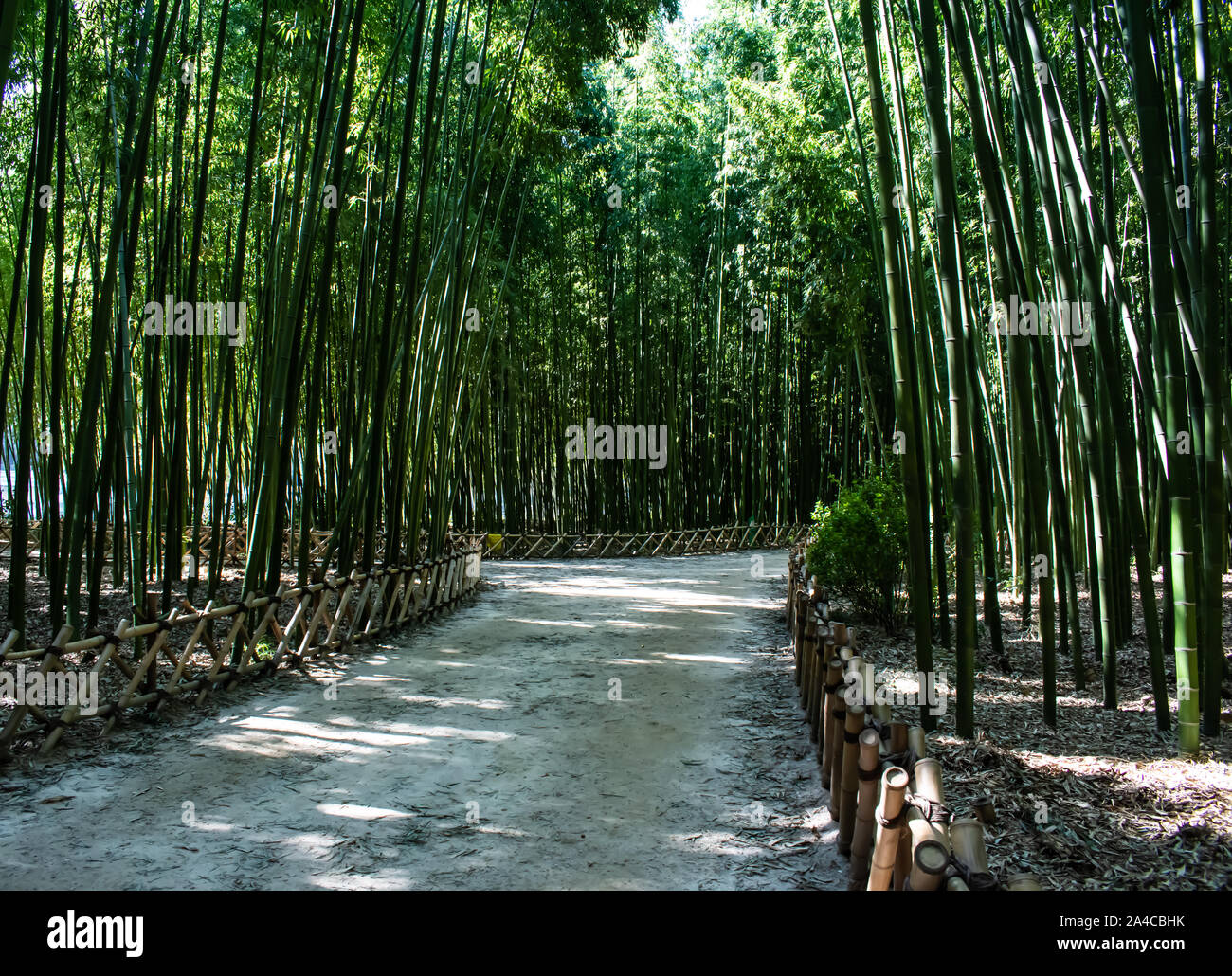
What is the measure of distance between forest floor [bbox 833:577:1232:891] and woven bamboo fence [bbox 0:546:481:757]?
307 centimetres

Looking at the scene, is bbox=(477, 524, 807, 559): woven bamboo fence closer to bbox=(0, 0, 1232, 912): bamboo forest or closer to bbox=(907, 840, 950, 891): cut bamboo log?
bbox=(0, 0, 1232, 912): bamboo forest

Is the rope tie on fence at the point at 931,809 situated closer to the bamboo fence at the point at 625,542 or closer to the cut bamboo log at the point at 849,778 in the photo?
the cut bamboo log at the point at 849,778

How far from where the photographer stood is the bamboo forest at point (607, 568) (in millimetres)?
2471

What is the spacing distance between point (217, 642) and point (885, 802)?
151 inches

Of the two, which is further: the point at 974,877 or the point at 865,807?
the point at 865,807

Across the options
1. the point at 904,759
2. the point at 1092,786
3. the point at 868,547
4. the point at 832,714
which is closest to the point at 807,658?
the point at 832,714

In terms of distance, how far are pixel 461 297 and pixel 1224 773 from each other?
5462 millimetres

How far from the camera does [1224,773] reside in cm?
265

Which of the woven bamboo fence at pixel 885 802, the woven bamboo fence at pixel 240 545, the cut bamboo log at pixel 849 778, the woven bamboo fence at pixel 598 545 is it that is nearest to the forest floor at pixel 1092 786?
the woven bamboo fence at pixel 885 802

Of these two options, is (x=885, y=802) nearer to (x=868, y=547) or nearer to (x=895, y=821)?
(x=895, y=821)

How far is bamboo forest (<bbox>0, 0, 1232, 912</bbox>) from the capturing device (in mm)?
2471

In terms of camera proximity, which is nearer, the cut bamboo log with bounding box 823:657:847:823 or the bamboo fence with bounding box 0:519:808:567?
the cut bamboo log with bounding box 823:657:847:823

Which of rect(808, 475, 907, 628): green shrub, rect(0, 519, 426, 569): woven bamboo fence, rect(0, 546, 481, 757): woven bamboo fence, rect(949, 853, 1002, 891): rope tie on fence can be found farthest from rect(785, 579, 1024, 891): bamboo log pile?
rect(0, 519, 426, 569): woven bamboo fence

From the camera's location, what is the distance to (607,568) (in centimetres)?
1026
